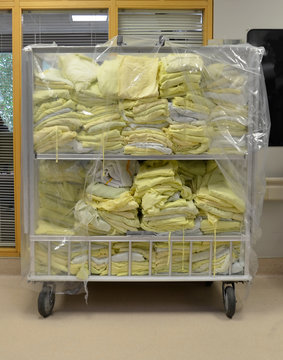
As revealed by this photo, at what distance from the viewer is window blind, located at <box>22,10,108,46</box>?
3543 mm

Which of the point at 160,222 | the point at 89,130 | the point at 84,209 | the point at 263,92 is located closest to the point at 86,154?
the point at 89,130

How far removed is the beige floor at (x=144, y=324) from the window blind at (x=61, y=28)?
1861mm

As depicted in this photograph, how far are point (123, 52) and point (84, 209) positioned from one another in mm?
950

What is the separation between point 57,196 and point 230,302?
1.21 metres

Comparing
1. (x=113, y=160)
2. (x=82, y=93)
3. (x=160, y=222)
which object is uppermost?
(x=82, y=93)

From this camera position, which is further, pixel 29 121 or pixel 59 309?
pixel 59 309

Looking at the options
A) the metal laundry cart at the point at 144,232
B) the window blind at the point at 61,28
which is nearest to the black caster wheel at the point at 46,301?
the metal laundry cart at the point at 144,232

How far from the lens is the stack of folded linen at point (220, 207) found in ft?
8.84

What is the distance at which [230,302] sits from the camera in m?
2.75

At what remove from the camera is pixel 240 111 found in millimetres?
2674

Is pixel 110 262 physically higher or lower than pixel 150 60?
lower

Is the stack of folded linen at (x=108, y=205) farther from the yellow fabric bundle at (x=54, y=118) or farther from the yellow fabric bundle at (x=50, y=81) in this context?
the yellow fabric bundle at (x=50, y=81)

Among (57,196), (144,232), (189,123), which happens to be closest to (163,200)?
(144,232)

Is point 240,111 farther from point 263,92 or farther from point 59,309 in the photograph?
point 59,309
